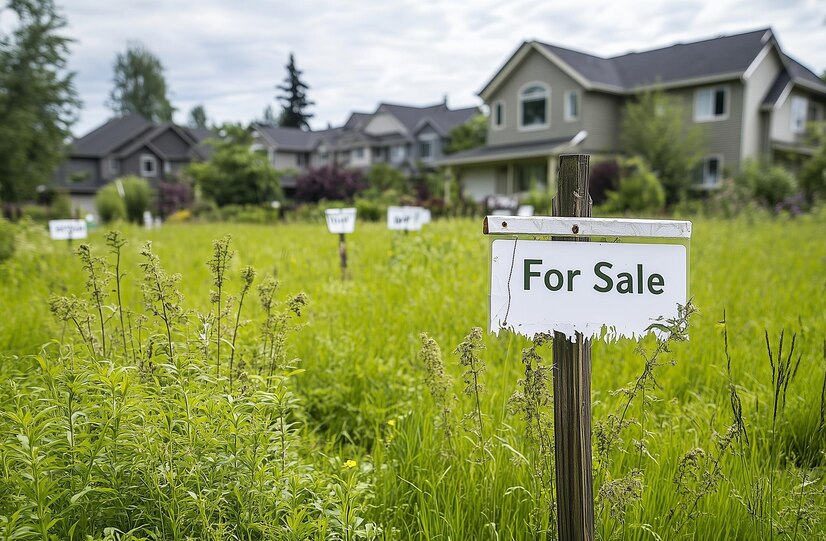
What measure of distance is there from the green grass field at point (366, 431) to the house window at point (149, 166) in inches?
1686

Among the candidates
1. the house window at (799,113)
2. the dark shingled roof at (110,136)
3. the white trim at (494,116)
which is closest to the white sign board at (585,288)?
the white trim at (494,116)

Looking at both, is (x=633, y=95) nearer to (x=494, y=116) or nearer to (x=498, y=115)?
(x=498, y=115)

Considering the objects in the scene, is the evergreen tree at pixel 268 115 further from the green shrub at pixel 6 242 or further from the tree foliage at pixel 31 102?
the green shrub at pixel 6 242

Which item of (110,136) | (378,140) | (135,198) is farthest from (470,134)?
(110,136)

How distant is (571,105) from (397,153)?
17.4m

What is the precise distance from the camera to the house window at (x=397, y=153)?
40344 millimetres

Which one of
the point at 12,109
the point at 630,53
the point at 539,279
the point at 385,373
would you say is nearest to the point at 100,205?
the point at 12,109

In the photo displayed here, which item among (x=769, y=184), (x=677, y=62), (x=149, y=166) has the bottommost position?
(x=769, y=184)

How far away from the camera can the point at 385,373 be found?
3631mm

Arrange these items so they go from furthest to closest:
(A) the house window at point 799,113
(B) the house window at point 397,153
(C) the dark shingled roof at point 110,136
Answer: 1. (C) the dark shingled roof at point 110,136
2. (B) the house window at point 397,153
3. (A) the house window at point 799,113

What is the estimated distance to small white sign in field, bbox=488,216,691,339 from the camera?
172 centimetres

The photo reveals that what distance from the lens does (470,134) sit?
3584 cm

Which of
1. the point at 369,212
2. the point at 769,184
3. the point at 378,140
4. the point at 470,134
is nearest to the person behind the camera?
the point at 769,184

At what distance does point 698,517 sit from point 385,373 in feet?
6.25
